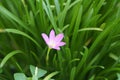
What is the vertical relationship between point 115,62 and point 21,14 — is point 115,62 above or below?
below

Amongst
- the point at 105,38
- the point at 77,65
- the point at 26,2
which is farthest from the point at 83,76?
the point at 26,2

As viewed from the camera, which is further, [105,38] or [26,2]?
[26,2]

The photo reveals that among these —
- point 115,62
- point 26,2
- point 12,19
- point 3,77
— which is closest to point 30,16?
point 12,19

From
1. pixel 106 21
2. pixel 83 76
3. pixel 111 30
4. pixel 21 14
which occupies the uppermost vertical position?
pixel 21 14

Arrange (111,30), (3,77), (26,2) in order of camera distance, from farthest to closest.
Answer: (26,2), (3,77), (111,30)

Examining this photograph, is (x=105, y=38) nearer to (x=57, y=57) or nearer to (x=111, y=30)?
(x=111, y=30)

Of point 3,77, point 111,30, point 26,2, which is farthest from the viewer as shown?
point 26,2
